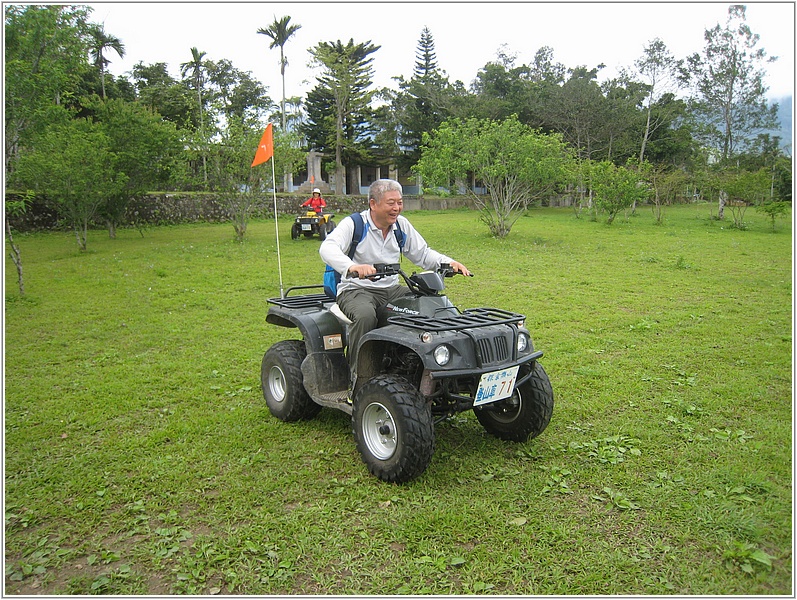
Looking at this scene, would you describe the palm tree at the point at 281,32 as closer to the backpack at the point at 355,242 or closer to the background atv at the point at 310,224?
the background atv at the point at 310,224

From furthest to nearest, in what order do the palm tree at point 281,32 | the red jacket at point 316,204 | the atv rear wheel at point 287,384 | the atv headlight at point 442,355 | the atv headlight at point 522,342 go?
the palm tree at point 281,32 → the red jacket at point 316,204 → the atv rear wheel at point 287,384 → the atv headlight at point 522,342 → the atv headlight at point 442,355

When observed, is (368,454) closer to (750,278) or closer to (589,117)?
(750,278)

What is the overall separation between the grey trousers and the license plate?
2.73ft

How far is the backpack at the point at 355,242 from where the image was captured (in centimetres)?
412

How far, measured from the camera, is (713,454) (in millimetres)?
3891

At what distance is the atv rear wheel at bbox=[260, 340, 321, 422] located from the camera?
4438mm

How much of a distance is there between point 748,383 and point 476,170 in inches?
480

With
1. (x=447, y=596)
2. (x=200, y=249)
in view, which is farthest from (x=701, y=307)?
(x=200, y=249)

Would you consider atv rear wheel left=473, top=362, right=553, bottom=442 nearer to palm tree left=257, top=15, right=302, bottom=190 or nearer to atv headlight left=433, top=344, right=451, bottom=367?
atv headlight left=433, top=344, right=451, bottom=367

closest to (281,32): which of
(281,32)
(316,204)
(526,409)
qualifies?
(281,32)

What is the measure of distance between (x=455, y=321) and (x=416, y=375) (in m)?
0.47

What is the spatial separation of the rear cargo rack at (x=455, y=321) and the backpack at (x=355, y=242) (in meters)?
0.66

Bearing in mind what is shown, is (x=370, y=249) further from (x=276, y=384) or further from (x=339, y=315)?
(x=276, y=384)

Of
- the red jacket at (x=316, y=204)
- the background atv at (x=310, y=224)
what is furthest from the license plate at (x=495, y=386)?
the red jacket at (x=316, y=204)
